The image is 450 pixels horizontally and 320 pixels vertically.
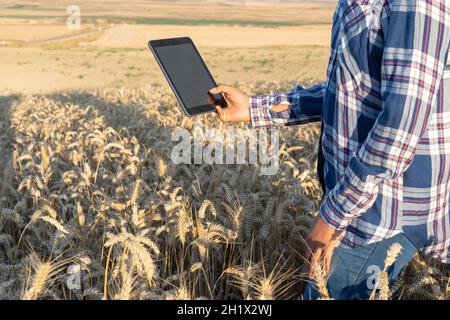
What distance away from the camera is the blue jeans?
2025mm

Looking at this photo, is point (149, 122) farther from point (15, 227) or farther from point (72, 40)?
point (72, 40)

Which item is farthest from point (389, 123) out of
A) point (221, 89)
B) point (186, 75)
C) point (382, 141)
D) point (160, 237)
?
point (160, 237)

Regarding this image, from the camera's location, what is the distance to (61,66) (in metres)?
34.0

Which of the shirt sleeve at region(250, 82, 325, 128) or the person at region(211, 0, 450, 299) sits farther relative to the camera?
the shirt sleeve at region(250, 82, 325, 128)

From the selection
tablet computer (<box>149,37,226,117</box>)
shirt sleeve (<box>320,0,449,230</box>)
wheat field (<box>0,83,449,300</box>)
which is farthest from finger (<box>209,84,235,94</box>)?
shirt sleeve (<box>320,0,449,230</box>)

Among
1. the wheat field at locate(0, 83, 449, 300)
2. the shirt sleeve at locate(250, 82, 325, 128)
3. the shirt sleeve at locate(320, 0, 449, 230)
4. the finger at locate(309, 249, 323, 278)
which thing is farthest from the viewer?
the shirt sleeve at locate(250, 82, 325, 128)

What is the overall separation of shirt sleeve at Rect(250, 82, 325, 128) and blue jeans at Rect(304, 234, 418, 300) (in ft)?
2.43

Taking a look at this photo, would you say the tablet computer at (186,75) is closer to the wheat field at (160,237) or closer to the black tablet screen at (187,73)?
the black tablet screen at (187,73)

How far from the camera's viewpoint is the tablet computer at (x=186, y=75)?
8.36ft

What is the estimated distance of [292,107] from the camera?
258 centimetres

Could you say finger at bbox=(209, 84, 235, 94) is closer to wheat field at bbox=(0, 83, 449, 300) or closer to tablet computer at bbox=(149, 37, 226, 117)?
tablet computer at bbox=(149, 37, 226, 117)

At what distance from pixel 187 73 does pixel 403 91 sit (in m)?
1.17
